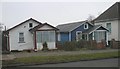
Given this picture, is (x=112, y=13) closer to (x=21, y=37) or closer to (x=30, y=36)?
(x=30, y=36)

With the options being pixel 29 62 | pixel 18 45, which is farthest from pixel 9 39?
pixel 29 62

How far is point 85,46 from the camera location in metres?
33.5

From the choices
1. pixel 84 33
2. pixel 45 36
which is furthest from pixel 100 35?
pixel 45 36

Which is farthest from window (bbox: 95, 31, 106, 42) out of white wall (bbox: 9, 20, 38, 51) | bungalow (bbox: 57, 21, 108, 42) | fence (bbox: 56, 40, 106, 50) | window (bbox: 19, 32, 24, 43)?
window (bbox: 19, 32, 24, 43)

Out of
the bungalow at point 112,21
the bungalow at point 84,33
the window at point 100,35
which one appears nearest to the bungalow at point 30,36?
the bungalow at point 84,33

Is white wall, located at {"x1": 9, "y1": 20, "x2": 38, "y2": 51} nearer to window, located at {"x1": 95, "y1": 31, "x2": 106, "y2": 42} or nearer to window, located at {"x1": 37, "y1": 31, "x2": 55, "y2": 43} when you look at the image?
window, located at {"x1": 37, "y1": 31, "x2": 55, "y2": 43}

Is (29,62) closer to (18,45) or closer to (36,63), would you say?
(36,63)

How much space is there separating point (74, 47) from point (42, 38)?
4800 millimetres

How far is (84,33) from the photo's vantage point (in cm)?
3853

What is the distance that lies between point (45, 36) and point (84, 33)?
768cm

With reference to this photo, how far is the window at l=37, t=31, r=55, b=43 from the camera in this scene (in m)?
33.1

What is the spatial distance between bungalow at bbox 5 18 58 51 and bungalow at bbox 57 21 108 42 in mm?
5406

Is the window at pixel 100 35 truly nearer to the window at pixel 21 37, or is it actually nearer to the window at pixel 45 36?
the window at pixel 45 36

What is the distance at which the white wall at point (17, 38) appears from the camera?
1313 inches
